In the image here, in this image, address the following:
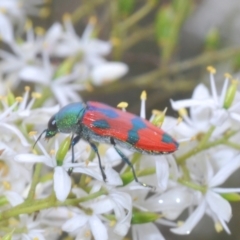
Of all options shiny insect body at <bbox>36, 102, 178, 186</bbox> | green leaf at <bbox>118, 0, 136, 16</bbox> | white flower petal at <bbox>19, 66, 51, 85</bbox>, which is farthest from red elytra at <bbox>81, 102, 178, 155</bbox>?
green leaf at <bbox>118, 0, 136, 16</bbox>

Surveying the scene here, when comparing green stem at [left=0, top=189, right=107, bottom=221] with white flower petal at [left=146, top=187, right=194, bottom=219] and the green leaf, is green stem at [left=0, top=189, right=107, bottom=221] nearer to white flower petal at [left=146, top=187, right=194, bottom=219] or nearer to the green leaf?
white flower petal at [left=146, top=187, right=194, bottom=219]

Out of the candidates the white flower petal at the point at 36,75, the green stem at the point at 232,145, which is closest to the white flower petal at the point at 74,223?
the green stem at the point at 232,145

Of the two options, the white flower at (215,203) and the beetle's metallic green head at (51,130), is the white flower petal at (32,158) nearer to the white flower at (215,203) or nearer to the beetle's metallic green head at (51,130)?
the beetle's metallic green head at (51,130)

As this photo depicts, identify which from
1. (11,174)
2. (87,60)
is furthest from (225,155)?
(87,60)

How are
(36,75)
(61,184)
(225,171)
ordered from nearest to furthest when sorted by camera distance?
(61,184), (225,171), (36,75)

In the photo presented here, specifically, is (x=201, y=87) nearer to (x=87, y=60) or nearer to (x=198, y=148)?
(x=198, y=148)

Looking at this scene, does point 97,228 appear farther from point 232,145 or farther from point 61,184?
point 232,145

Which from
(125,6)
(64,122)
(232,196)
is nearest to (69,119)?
(64,122)
